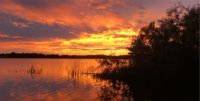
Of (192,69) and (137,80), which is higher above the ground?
(192,69)

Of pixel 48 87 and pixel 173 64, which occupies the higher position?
pixel 173 64

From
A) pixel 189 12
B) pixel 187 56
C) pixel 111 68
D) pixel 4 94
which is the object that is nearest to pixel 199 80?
pixel 187 56

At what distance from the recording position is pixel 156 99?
15984mm

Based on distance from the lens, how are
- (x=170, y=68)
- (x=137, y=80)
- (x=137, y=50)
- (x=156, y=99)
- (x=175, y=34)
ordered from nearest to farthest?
1. (x=156, y=99)
2. (x=170, y=68)
3. (x=175, y=34)
4. (x=137, y=80)
5. (x=137, y=50)

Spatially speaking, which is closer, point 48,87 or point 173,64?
point 173,64

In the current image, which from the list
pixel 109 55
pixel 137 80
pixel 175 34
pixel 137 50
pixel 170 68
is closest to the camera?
pixel 170 68

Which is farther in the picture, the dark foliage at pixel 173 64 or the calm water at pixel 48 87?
the dark foliage at pixel 173 64

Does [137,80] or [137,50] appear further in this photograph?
[137,50]

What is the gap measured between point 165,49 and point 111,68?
869cm

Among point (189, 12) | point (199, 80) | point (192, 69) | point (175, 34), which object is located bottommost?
point (199, 80)

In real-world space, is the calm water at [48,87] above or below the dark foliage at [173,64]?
below

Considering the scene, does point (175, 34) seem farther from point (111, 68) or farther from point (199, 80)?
point (111, 68)

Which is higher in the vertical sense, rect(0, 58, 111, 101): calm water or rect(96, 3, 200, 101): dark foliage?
rect(96, 3, 200, 101): dark foliage

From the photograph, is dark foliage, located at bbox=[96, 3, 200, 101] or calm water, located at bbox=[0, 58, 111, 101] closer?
calm water, located at bbox=[0, 58, 111, 101]
